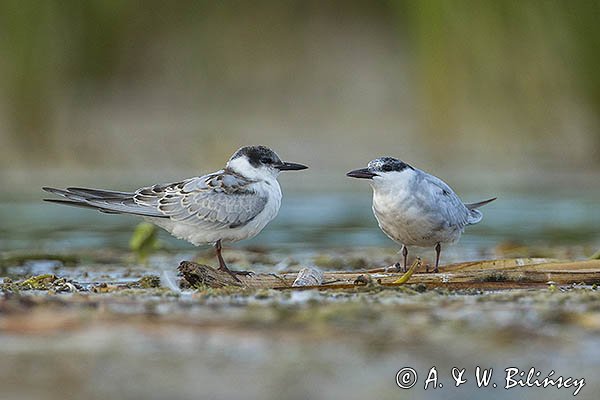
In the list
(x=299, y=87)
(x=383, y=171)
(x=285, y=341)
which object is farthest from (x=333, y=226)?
(x=299, y=87)

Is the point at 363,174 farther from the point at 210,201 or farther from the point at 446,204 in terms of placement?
the point at 210,201

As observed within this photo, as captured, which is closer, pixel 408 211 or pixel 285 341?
pixel 285 341

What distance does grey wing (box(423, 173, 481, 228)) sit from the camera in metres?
5.63

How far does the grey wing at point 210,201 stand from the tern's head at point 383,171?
564 mm

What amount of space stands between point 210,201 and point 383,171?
3.13 feet

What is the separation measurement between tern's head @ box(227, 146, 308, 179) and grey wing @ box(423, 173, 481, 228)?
0.75 metres

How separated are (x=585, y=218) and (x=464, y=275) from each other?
211 inches

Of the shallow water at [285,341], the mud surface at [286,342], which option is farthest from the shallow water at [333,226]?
the mud surface at [286,342]

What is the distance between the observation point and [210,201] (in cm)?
572

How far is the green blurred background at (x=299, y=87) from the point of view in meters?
13.4

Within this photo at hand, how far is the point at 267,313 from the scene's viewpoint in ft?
12.1

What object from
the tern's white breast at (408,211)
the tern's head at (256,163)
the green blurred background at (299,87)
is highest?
the green blurred background at (299,87)

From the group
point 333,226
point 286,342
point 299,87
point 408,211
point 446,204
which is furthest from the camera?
point 299,87

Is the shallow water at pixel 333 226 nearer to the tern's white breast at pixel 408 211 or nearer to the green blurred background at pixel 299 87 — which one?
the tern's white breast at pixel 408 211
